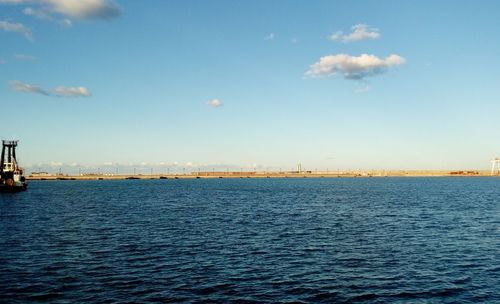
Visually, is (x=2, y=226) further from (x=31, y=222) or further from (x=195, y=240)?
(x=195, y=240)

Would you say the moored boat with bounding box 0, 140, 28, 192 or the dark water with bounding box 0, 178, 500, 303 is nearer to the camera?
the dark water with bounding box 0, 178, 500, 303

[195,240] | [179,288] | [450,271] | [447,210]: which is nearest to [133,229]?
[195,240]

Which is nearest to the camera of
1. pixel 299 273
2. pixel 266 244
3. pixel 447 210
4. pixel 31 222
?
pixel 299 273

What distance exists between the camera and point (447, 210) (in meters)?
85.1

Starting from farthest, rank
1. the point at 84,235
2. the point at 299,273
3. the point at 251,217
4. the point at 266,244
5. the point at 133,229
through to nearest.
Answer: the point at 251,217
the point at 133,229
the point at 84,235
the point at 266,244
the point at 299,273

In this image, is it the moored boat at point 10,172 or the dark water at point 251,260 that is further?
the moored boat at point 10,172

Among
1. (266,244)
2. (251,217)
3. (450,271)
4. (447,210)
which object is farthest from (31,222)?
(447,210)

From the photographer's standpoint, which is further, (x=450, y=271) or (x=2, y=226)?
(x=2, y=226)

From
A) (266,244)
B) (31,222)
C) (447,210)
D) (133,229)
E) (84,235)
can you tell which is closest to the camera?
(266,244)

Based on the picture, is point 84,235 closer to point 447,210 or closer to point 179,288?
point 179,288

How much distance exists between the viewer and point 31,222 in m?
66.2

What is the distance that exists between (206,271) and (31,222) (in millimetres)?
44086

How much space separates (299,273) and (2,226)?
159 ft

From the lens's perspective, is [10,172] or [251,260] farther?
[10,172]
